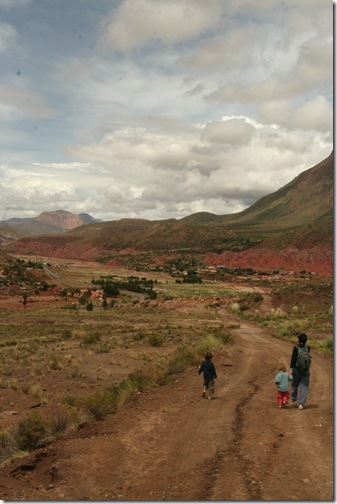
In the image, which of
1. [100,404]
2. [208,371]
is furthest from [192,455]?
A: [208,371]

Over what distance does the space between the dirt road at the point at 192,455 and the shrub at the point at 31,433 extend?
571 millimetres

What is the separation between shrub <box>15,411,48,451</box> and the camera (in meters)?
10.4

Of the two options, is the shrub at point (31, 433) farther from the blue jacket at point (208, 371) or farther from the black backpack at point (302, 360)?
the black backpack at point (302, 360)

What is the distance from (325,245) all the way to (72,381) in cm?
A: 11846

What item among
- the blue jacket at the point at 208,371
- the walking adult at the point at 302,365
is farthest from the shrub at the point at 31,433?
the walking adult at the point at 302,365

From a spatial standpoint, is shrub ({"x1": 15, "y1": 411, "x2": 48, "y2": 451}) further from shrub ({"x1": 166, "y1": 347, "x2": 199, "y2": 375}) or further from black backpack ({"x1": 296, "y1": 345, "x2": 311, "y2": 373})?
shrub ({"x1": 166, "y1": 347, "x2": 199, "y2": 375})

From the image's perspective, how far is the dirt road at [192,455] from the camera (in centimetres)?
759

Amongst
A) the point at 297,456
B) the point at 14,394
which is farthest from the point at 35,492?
the point at 14,394

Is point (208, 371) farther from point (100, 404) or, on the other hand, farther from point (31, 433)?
point (31, 433)

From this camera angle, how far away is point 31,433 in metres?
10.6

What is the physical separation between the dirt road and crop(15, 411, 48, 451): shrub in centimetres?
57

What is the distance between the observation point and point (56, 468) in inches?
349

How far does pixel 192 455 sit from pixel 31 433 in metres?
3.97

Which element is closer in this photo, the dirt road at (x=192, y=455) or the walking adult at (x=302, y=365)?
the dirt road at (x=192, y=455)
